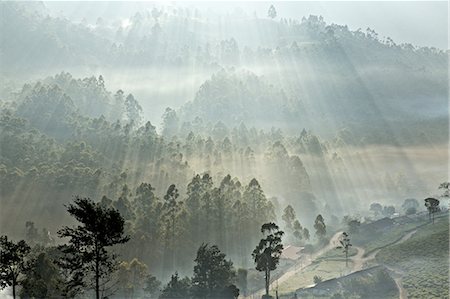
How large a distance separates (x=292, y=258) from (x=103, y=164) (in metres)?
85.6

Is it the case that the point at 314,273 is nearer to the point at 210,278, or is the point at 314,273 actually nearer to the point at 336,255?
the point at 336,255

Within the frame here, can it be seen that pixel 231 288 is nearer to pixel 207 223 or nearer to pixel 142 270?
pixel 142 270

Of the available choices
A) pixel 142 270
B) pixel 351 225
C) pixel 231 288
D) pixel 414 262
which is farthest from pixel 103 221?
pixel 351 225

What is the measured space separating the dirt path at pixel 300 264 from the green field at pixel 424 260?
1795 cm

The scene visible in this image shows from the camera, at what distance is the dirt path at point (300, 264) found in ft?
371

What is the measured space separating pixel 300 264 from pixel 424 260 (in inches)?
1184

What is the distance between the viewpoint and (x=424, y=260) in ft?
390

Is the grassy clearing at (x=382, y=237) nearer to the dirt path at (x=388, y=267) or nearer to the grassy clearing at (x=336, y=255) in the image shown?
the dirt path at (x=388, y=267)

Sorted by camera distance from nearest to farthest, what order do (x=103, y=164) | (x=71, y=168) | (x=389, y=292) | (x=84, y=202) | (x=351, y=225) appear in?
(x=84, y=202)
(x=389, y=292)
(x=351, y=225)
(x=71, y=168)
(x=103, y=164)

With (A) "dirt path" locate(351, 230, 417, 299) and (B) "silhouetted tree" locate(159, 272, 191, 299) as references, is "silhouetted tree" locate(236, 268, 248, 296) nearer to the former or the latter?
(B) "silhouetted tree" locate(159, 272, 191, 299)

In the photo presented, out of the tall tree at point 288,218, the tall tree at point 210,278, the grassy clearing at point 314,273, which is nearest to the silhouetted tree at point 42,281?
the tall tree at point 210,278

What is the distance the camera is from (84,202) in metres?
47.3

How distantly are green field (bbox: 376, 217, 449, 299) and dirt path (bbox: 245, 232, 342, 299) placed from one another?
1795cm

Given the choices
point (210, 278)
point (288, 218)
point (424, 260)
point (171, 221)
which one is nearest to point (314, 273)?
point (424, 260)
